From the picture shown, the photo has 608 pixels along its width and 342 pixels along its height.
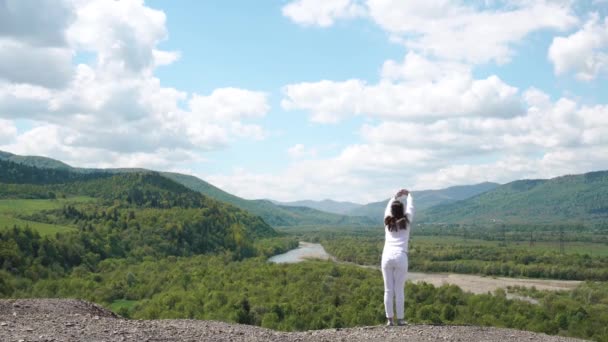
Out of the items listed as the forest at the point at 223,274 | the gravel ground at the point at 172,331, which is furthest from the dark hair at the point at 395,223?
the forest at the point at 223,274

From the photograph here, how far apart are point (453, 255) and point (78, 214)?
10830 cm

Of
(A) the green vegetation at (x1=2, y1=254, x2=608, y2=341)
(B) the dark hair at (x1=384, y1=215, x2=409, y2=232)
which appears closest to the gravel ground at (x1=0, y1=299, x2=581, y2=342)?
(B) the dark hair at (x1=384, y1=215, x2=409, y2=232)

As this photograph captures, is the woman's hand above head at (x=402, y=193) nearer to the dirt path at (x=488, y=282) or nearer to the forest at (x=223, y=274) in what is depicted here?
the forest at (x=223, y=274)

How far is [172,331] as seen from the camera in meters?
12.7

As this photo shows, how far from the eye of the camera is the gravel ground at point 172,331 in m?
11.5

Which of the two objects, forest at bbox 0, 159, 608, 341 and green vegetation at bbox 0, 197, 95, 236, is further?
green vegetation at bbox 0, 197, 95, 236

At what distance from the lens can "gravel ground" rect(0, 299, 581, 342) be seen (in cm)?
1151

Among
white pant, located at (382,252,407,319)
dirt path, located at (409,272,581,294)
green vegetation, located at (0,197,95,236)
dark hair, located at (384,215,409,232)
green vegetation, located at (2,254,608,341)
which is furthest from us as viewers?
green vegetation, located at (0,197,95,236)

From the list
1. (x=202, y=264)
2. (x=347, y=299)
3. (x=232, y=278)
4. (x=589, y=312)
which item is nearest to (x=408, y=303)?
(x=347, y=299)

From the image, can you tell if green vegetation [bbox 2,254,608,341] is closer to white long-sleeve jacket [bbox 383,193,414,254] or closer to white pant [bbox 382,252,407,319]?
white pant [bbox 382,252,407,319]

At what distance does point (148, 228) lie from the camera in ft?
486

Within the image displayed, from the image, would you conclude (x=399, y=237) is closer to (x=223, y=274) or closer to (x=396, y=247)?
(x=396, y=247)

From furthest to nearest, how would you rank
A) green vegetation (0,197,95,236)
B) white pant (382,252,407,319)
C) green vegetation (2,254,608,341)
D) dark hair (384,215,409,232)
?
green vegetation (0,197,95,236)
green vegetation (2,254,608,341)
dark hair (384,215,409,232)
white pant (382,252,407,319)

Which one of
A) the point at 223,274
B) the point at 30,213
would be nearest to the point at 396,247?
the point at 223,274
